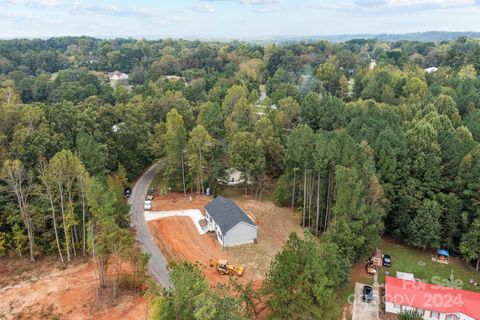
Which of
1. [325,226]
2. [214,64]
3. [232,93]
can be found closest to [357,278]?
[325,226]

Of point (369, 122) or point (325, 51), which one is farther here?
point (325, 51)

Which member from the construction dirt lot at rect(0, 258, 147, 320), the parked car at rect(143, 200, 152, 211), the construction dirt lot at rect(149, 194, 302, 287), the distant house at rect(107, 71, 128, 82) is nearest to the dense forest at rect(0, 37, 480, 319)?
the construction dirt lot at rect(0, 258, 147, 320)

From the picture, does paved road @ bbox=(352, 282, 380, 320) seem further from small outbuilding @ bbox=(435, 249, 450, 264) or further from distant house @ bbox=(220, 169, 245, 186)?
distant house @ bbox=(220, 169, 245, 186)

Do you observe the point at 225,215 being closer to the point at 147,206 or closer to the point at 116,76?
the point at 147,206

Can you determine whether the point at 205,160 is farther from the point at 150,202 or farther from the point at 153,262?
the point at 153,262

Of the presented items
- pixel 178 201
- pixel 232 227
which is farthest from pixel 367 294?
pixel 178 201
